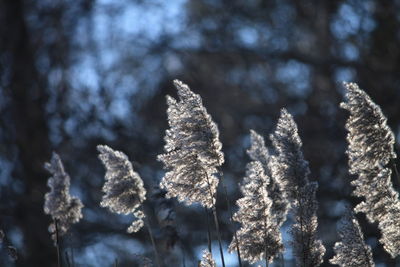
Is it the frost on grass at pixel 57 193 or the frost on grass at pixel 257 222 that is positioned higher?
the frost on grass at pixel 57 193

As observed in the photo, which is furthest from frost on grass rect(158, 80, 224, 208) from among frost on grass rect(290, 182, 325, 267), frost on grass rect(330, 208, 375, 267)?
frost on grass rect(330, 208, 375, 267)

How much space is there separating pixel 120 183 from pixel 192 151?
51 centimetres

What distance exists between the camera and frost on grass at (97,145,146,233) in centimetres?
359

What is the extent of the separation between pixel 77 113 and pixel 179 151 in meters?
7.72

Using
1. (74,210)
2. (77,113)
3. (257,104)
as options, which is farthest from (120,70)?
(74,210)

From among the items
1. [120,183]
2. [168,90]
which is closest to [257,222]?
[120,183]

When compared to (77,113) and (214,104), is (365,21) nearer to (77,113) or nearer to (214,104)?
(214,104)

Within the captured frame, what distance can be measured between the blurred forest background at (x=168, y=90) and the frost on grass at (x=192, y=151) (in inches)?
214

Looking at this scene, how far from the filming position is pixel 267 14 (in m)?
12.1

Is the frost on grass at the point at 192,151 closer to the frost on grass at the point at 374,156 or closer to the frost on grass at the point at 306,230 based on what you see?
the frost on grass at the point at 306,230

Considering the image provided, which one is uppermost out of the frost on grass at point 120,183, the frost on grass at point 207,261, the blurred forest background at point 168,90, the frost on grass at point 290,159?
the blurred forest background at point 168,90

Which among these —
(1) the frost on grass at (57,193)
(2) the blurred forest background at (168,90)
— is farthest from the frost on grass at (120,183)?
(2) the blurred forest background at (168,90)

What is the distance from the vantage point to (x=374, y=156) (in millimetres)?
3176

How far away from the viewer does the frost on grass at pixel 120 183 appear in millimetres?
3594
